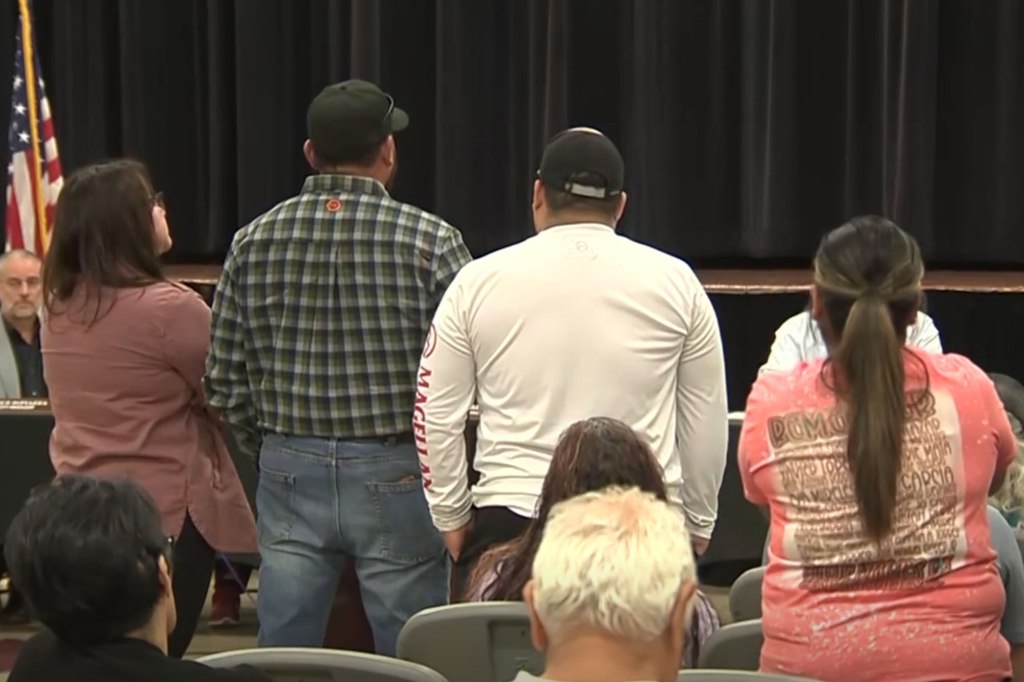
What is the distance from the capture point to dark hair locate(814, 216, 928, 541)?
2014 millimetres

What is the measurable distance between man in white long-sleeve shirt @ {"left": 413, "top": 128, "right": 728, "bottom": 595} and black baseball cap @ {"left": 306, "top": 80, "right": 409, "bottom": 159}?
1.14 feet

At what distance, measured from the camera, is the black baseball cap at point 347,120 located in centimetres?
288

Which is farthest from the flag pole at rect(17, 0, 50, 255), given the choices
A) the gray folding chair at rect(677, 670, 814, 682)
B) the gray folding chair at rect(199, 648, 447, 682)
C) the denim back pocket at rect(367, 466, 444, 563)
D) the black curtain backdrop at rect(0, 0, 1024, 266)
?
the gray folding chair at rect(677, 670, 814, 682)

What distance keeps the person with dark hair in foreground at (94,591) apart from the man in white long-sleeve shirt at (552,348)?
947 millimetres

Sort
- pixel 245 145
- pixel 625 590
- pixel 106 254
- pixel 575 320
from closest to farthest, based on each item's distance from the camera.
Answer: pixel 625 590 < pixel 575 320 < pixel 106 254 < pixel 245 145

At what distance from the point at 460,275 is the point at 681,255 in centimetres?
415

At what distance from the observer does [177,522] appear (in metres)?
2.92

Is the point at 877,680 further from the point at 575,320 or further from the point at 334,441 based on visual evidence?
the point at 334,441

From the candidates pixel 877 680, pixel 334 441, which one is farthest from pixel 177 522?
→ pixel 877 680

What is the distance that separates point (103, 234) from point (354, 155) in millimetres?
473

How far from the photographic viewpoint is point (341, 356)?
9.47 feet

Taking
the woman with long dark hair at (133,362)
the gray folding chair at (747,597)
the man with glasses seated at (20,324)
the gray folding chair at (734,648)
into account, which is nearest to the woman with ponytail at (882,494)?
the gray folding chair at (734,648)

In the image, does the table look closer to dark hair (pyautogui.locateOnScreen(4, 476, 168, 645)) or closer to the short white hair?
dark hair (pyautogui.locateOnScreen(4, 476, 168, 645))

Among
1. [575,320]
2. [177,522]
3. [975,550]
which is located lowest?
[177,522]
